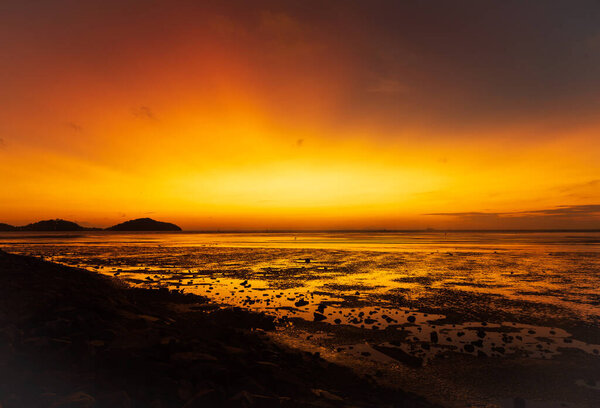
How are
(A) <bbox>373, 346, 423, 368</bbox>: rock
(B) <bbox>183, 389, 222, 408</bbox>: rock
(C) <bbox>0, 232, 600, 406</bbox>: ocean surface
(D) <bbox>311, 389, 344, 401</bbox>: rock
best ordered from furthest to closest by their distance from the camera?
(C) <bbox>0, 232, 600, 406</bbox>: ocean surface → (A) <bbox>373, 346, 423, 368</bbox>: rock → (D) <bbox>311, 389, 344, 401</bbox>: rock → (B) <bbox>183, 389, 222, 408</bbox>: rock

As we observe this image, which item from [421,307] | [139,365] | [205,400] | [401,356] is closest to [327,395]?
[205,400]

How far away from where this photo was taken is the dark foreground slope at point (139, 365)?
6.50 meters

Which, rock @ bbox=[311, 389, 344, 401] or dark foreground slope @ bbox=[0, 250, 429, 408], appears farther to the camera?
rock @ bbox=[311, 389, 344, 401]

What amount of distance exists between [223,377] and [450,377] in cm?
682

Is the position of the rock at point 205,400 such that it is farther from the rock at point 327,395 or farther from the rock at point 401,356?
the rock at point 401,356

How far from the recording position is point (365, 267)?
111ft

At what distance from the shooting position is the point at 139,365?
302 inches

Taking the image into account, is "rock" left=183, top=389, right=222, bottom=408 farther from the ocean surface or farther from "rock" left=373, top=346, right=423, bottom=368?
"rock" left=373, top=346, right=423, bottom=368

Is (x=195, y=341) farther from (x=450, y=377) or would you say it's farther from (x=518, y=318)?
(x=518, y=318)

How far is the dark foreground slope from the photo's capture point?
6504 mm

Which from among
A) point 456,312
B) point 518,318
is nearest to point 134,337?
point 456,312

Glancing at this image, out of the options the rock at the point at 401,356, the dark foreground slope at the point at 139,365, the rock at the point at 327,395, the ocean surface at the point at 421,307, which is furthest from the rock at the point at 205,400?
the rock at the point at 401,356

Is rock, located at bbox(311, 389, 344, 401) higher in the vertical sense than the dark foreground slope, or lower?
lower

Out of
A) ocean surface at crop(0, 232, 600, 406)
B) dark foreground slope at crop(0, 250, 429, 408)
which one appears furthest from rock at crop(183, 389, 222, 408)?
ocean surface at crop(0, 232, 600, 406)
